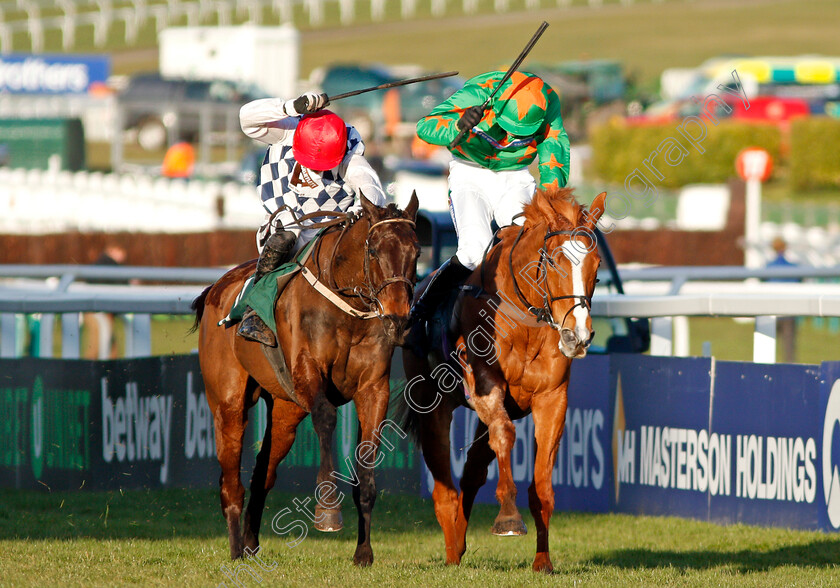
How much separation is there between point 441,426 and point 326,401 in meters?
0.94

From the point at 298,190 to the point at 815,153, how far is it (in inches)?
1110

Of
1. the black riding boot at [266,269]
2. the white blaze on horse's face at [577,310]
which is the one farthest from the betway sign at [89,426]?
the white blaze on horse's face at [577,310]

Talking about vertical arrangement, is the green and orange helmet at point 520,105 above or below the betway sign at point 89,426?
above

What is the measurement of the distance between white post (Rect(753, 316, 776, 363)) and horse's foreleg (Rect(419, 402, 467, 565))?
2.41 metres

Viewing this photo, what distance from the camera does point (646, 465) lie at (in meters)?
7.88

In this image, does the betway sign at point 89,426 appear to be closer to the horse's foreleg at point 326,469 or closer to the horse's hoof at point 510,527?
the horse's foreleg at point 326,469

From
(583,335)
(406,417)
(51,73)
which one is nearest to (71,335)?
(406,417)

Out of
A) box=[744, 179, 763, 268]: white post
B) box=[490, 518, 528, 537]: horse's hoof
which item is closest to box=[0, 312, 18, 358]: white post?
box=[490, 518, 528, 537]: horse's hoof

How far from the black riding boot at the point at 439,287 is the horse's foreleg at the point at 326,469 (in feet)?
3.13

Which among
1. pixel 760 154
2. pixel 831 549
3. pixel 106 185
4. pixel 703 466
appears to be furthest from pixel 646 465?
pixel 106 185

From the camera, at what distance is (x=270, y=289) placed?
637 cm

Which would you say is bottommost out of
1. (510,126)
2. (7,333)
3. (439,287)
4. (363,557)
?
(363,557)

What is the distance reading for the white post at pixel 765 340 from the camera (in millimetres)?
8039

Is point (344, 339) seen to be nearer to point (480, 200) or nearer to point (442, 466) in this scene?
point (442, 466)
